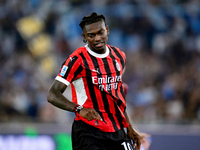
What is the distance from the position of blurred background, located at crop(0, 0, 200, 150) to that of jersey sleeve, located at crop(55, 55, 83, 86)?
3663 mm

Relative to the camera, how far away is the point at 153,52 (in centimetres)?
1050

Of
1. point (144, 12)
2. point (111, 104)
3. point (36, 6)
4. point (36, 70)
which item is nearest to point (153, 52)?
point (144, 12)

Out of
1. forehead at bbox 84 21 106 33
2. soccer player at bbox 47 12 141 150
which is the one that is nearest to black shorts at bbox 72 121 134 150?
soccer player at bbox 47 12 141 150

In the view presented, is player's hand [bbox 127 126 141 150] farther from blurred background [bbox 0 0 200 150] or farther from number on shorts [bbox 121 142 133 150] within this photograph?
blurred background [bbox 0 0 200 150]

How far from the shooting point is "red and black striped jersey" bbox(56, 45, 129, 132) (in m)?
4.06

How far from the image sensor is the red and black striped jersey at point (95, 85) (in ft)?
13.3

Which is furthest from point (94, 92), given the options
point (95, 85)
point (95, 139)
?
point (95, 139)

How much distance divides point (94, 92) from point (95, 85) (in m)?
0.07

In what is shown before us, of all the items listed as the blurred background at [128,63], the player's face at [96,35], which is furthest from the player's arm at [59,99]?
the blurred background at [128,63]

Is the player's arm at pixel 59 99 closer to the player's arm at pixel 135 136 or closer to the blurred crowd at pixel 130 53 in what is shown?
the player's arm at pixel 135 136

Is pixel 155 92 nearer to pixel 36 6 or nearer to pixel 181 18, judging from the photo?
pixel 181 18

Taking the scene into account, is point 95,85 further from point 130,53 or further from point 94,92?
point 130,53

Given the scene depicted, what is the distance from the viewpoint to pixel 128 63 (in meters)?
10.5

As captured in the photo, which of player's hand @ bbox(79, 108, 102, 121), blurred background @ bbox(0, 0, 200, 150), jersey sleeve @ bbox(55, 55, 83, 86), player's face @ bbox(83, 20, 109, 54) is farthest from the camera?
blurred background @ bbox(0, 0, 200, 150)
